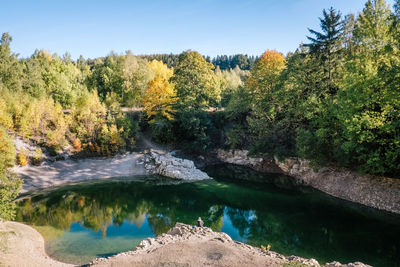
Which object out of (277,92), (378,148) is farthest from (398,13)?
(277,92)

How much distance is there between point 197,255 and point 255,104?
31097mm

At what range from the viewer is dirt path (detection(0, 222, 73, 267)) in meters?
12.7

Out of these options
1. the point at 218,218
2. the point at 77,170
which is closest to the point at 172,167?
the point at 77,170

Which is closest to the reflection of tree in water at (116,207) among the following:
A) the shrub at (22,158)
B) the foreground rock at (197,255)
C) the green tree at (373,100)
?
the foreground rock at (197,255)

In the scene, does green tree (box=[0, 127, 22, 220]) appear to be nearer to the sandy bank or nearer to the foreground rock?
the foreground rock

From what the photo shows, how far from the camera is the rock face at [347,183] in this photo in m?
21.2

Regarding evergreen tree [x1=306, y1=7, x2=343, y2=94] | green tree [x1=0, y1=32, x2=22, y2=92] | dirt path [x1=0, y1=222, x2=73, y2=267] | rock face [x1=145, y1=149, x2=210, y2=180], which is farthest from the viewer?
green tree [x1=0, y1=32, x2=22, y2=92]

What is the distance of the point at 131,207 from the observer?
24781 millimetres

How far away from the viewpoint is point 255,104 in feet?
131

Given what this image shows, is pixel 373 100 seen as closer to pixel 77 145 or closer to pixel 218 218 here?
pixel 218 218

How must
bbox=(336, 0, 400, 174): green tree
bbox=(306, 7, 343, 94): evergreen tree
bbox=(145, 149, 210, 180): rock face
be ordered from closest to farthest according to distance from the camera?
bbox=(336, 0, 400, 174): green tree, bbox=(306, 7, 343, 94): evergreen tree, bbox=(145, 149, 210, 180): rock face

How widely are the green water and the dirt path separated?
85 cm

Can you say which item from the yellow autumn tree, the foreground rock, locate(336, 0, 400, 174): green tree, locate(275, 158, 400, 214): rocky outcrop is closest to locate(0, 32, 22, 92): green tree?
the yellow autumn tree

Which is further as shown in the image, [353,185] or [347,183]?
[347,183]
